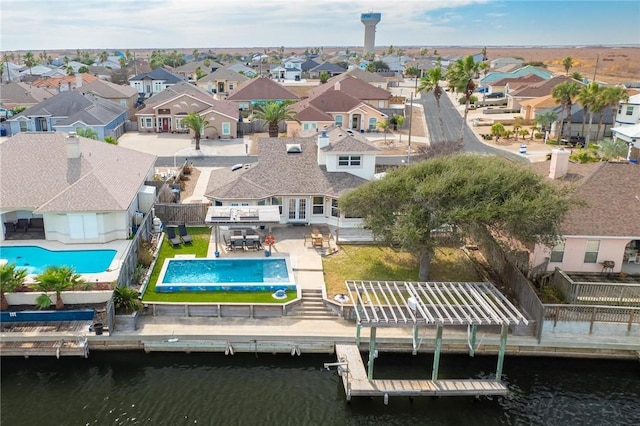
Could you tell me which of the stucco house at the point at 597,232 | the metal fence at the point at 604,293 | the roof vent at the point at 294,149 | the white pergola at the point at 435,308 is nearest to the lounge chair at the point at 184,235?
the roof vent at the point at 294,149

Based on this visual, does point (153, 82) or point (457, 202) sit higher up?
point (153, 82)

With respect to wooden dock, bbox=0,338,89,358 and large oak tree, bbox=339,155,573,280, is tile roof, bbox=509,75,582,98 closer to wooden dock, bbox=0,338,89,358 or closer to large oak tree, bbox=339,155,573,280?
large oak tree, bbox=339,155,573,280

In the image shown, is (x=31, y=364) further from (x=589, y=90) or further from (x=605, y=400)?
(x=589, y=90)

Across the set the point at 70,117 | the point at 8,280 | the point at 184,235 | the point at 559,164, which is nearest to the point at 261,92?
the point at 70,117

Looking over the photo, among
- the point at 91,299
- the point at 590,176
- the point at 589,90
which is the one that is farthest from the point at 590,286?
the point at 589,90

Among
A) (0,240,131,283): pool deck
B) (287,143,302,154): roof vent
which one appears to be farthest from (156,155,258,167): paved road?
(0,240,131,283): pool deck

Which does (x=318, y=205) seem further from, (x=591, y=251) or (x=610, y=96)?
(x=610, y=96)

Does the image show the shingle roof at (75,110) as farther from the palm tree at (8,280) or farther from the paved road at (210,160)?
the palm tree at (8,280)
